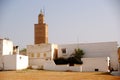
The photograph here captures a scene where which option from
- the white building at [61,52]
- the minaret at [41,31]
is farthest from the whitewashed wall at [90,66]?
the minaret at [41,31]

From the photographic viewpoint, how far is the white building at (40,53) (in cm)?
3809

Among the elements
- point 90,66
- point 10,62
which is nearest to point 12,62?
point 10,62

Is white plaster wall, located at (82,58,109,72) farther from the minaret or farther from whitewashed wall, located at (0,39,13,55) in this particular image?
the minaret

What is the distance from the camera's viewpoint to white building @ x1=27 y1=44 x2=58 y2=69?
38094mm

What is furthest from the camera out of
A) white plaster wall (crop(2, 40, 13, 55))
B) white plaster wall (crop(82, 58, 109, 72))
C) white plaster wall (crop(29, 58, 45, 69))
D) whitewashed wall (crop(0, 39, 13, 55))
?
white plaster wall (crop(29, 58, 45, 69))

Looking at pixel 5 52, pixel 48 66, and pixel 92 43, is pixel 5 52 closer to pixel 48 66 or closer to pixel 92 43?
pixel 48 66

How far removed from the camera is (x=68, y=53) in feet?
128

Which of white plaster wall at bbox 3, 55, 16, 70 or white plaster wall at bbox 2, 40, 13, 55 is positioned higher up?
white plaster wall at bbox 2, 40, 13, 55

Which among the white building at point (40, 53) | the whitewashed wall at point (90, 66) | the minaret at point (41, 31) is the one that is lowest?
the whitewashed wall at point (90, 66)

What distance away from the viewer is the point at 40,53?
127 ft

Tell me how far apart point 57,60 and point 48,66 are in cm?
389

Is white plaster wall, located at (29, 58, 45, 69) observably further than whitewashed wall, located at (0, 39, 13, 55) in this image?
Yes

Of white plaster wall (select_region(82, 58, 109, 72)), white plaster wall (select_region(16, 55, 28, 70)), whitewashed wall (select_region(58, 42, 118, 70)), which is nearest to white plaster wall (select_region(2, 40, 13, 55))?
white plaster wall (select_region(16, 55, 28, 70))

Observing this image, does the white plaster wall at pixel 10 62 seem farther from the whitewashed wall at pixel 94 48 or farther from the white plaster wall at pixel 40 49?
the whitewashed wall at pixel 94 48
